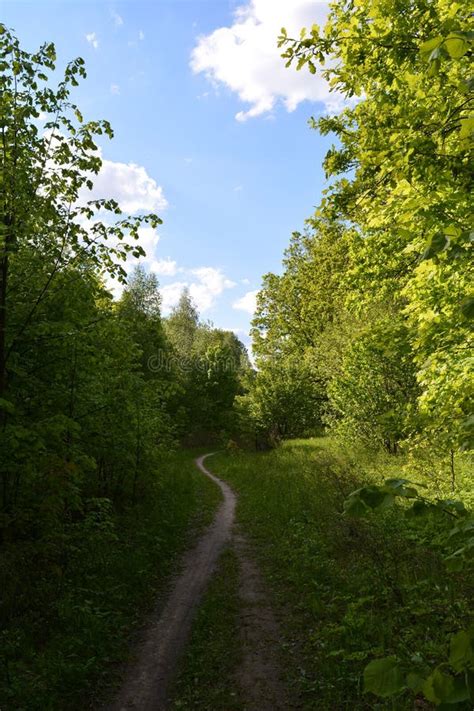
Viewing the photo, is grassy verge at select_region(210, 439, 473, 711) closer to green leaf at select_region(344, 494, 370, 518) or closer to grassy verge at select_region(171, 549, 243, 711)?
green leaf at select_region(344, 494, 370, 518)

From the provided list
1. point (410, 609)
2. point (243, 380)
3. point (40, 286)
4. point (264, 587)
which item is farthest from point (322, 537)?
point (243, 380)

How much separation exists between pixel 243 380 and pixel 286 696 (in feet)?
106

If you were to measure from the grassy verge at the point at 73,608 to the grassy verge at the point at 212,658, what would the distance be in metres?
1.08

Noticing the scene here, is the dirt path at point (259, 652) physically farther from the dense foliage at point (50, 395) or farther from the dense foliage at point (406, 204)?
the dense foliage at point (406, 204)

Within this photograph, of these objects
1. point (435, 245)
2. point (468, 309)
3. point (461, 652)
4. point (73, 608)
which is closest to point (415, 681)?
point (461, 652)

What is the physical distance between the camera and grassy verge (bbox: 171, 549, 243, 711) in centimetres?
568

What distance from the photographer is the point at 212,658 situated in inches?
263

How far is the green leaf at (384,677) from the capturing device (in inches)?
59.3

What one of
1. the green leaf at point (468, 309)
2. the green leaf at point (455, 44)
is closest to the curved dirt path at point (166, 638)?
the green leaf at point (468, 309)

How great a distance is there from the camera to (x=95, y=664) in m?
6.45

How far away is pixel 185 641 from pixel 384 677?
6.92 metres

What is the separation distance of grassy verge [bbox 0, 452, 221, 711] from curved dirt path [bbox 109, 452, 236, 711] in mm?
327

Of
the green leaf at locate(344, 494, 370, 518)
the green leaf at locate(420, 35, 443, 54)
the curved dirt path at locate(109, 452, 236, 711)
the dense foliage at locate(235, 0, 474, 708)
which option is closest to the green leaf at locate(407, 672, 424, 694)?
the dense foliage at locate(235, 0, 474, 708)

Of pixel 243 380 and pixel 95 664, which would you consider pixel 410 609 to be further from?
pixel 243 380
